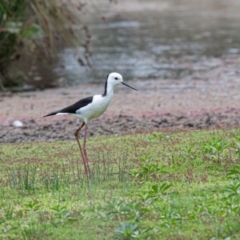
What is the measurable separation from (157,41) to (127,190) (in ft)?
53.3

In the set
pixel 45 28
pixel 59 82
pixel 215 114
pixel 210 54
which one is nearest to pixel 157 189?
pixel 215 114

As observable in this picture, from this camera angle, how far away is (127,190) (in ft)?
24.9

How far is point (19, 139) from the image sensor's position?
1220 centimetres

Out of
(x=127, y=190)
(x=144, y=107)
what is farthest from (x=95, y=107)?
(x=144, y=107)

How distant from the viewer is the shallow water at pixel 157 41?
1952cm

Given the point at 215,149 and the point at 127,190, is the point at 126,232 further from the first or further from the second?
the point at 215,149

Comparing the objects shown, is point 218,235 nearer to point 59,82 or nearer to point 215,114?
point 215,114

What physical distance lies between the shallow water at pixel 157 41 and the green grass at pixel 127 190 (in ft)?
27.2

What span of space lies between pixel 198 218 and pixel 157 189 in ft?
2.70

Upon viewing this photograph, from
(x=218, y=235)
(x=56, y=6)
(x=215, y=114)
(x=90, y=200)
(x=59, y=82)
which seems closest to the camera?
(x=218, y=235)

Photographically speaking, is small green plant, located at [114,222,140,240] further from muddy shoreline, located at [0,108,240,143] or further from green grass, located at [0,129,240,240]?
muddy shoreline, located at [0,108,240,143]

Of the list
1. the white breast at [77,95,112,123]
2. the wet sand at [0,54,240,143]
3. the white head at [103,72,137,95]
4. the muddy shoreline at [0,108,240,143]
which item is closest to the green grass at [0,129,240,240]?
the white breast at [77,95,112,123]

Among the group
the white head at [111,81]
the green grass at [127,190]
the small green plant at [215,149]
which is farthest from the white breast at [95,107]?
the small green plant at [215,149]

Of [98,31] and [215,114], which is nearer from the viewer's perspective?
[215,114]
